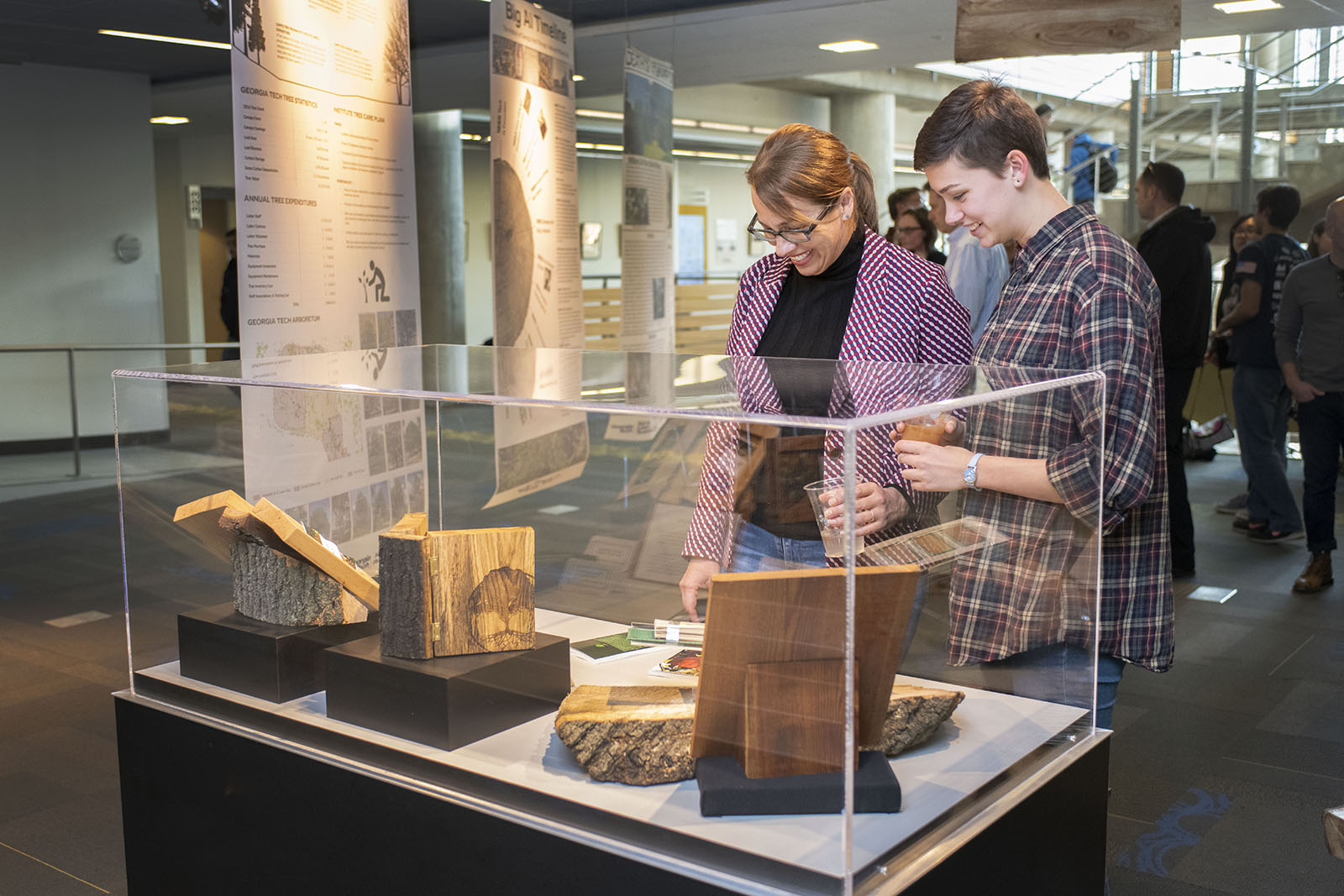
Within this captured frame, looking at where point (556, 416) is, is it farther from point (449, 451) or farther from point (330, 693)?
point (330, 693)

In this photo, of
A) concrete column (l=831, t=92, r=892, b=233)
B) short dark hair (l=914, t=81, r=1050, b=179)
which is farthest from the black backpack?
short dark hair (l=914, t=81, r=1050, b=179)

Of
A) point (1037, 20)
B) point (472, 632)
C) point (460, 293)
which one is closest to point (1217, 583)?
point (1037, 20)

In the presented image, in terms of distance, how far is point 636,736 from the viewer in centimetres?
128

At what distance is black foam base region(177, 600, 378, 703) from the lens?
1.65 metres

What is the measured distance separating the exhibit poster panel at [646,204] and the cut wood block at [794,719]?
13.7 feet

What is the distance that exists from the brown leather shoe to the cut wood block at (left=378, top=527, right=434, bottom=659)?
14.6ft

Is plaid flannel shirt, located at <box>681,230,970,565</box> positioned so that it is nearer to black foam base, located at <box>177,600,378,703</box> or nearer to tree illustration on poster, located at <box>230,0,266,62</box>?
black foam base, located at <box>177,600,378,703</box>

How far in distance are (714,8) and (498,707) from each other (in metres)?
5.43

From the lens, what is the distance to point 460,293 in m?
10.5

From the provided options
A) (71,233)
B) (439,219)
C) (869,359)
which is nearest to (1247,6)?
(869,359)

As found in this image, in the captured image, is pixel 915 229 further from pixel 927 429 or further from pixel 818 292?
pixel 927 429

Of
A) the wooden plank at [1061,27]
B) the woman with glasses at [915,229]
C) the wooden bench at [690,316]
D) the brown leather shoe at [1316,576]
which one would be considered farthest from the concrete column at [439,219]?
the wooden plank at [1061,27]

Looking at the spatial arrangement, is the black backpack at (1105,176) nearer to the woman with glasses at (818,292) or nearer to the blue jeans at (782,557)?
the woman with glasses at (818,292)

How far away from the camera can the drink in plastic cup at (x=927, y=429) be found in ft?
4.00
